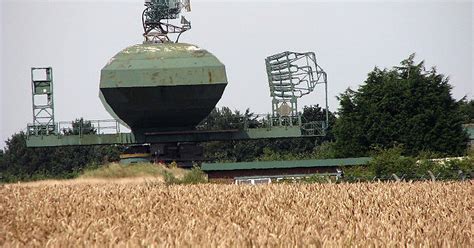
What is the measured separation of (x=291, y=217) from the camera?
19234 mm

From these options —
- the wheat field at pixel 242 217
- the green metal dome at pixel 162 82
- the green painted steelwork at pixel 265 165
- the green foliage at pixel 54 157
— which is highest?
the green metal dome at pixel 162 82

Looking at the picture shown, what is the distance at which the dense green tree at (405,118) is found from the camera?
233ft

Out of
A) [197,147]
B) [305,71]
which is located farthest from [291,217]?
[305,71]

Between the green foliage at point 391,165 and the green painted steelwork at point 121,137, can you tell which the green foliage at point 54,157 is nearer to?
the green painted steelwork at point 121,137

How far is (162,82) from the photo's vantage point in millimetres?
64250

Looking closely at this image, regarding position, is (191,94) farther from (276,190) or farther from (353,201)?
(353,201)

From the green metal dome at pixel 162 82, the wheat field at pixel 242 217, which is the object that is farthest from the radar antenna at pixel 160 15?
the wheat field at pixel 242 217

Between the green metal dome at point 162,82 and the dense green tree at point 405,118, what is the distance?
1299cm

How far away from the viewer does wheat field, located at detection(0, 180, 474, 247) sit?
1502cm

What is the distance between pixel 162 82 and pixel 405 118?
65.2 ft

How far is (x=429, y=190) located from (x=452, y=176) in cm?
1327

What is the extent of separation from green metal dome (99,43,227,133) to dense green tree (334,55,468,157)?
12987 millimetres

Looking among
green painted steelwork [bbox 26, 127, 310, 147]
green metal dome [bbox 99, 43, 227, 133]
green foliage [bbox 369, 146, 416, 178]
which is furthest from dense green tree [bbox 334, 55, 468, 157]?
green foliage [bbox 369, 146, 416, 178]

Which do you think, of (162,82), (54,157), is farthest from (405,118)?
(54,157)
